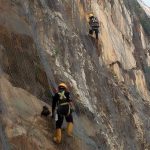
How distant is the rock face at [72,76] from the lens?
1306cm

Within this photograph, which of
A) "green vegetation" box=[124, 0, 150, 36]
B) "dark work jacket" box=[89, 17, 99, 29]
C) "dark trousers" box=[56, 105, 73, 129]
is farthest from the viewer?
"green vegetation" box=[124, 0, 150, 36]

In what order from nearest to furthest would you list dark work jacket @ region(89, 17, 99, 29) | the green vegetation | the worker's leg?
1. the worker's leg
2. dark work jacket @ region(89, 17, 99, 29)
3. the green vegetation

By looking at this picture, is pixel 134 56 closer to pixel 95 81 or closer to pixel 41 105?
pixel 95 81

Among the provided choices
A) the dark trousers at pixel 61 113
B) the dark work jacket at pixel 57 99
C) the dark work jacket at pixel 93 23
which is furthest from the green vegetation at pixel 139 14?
the dark trousers at pixel 61 113

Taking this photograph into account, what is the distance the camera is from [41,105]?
14.0m

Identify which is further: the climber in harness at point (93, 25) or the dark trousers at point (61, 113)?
the climber in harness at point (93, 25)

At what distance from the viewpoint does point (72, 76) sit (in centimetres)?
1855

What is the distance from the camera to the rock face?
42.9ft

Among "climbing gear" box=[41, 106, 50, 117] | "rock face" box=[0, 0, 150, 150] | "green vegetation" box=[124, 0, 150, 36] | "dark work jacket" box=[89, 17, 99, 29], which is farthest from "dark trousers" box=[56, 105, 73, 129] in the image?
"green vegetation" box=[124, 0, 150, 36]

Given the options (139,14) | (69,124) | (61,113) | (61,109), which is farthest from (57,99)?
(139,14)

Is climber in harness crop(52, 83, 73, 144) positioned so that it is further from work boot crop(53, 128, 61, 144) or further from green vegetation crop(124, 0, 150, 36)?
green vegetation crop(124, 0, 150, 36)

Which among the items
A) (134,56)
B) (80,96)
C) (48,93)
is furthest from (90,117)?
(134,56)

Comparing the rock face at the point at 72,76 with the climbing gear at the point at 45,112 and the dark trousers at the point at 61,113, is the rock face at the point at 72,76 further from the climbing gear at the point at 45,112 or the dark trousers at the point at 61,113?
the dark trousers at the point at 61,113

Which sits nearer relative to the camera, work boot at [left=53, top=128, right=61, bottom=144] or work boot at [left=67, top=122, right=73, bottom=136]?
work boot at [left=53, top=128, right=61, bottom=144]
